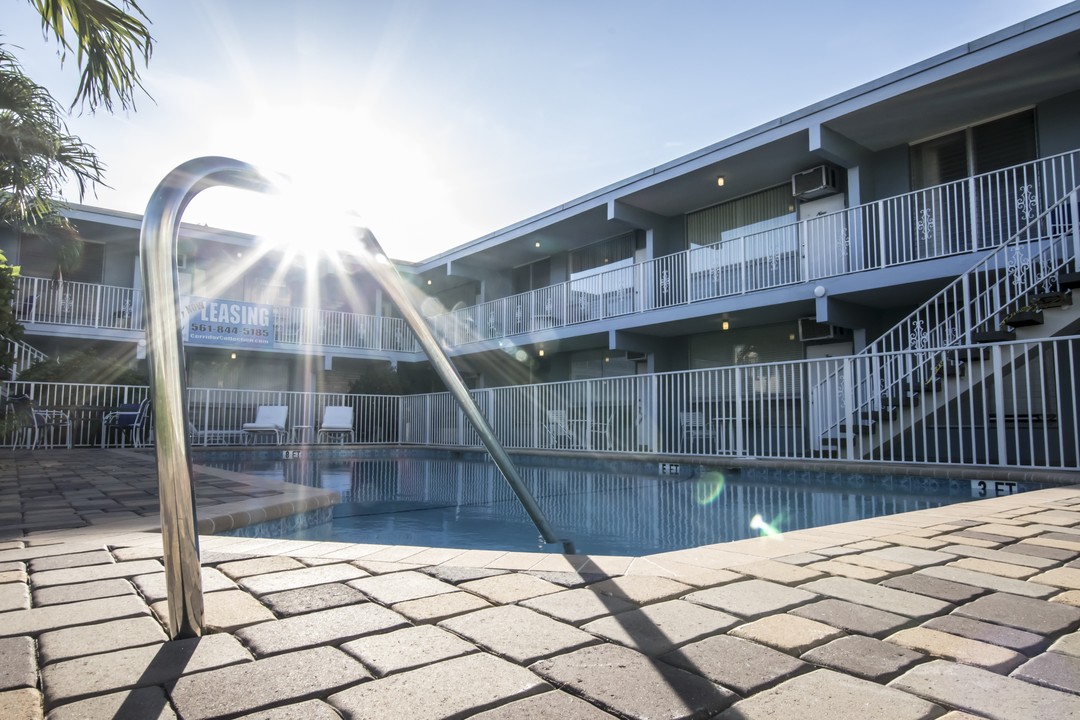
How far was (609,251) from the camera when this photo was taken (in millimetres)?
15312

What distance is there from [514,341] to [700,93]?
8.65 m

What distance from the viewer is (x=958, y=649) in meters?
1.43

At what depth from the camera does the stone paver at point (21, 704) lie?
114 centimetres

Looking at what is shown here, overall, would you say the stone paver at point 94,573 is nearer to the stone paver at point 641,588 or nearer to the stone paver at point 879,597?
the stone paver at point 641,588

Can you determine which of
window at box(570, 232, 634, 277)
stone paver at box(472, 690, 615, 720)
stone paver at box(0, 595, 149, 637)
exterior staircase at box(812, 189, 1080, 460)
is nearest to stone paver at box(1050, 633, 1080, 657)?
stone paver at box(472, 690, 615, 720)

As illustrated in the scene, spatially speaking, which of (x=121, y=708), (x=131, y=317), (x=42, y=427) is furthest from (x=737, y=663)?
(x=131, y=317)

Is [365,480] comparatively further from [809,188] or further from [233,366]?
[233,366]

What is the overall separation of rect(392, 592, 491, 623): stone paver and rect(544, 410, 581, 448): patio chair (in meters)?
9.35

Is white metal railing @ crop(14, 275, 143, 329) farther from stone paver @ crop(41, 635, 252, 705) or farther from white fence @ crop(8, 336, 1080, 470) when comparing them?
stone paver @ crop(41, 635, 252, 705)

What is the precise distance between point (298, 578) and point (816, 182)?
11008mm

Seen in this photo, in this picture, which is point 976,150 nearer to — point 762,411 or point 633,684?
point 762,411

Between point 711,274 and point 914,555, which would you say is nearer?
point 914,555

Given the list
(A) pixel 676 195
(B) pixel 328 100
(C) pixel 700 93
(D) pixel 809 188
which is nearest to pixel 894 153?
(D) pixel 809 188

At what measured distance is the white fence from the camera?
271 inches
